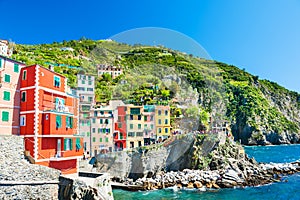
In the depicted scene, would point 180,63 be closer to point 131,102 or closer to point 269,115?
point 131,102

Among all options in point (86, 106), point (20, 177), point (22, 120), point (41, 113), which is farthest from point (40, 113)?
point (86, 106)

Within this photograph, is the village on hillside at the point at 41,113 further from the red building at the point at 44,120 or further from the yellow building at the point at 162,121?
the yellow building at the point at 162,121

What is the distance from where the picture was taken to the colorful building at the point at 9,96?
A: 28.8 ft

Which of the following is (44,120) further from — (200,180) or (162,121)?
(162,121)

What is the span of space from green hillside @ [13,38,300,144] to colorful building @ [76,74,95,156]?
3.86 ft

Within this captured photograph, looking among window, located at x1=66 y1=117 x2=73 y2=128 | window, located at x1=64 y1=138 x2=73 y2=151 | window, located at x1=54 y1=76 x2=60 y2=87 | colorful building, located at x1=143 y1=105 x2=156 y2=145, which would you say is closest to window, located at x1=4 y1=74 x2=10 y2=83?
window, located at x1=54 y1=76 x2=60 y2=87

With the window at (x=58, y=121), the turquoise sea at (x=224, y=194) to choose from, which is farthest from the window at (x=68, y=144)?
the turquoise sea at (x=224, y=194)

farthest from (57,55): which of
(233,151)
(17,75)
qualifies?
(17,75)

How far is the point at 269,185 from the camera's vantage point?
56.2 ft

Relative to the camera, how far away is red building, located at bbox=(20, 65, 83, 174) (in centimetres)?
899

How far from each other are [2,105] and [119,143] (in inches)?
457

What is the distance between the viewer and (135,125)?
65.2ft

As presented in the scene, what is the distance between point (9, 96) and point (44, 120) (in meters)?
1.42

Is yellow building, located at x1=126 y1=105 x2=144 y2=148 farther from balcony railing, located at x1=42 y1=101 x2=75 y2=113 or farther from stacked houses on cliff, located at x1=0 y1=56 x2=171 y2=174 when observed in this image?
balcony railing, located at x1=42 y1=101 x2=75 y2=113
